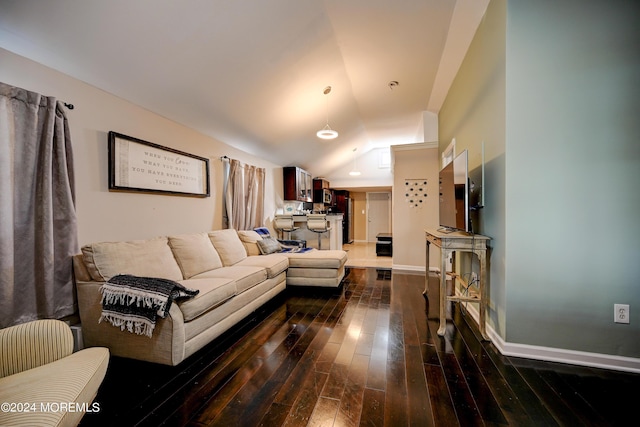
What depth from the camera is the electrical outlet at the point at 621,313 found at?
179 centimetres

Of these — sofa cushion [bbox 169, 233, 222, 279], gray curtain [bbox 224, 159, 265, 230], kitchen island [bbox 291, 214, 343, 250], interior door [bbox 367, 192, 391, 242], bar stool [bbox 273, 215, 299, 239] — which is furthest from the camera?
interior door [bbox 367, 192, 391, 242]

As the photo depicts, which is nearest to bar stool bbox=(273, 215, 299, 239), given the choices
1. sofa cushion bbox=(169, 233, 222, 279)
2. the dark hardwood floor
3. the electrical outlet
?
sofa cushion bbox=(169, 233, 222, 279)

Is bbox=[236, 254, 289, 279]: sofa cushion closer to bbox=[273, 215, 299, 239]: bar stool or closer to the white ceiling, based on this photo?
the white ceiling

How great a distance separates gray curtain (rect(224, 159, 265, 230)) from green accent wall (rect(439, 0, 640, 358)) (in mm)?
3370

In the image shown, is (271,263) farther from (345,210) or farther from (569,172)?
(345,210)

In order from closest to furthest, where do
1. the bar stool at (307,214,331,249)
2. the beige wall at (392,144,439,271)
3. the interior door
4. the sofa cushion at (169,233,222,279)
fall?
the sofa cushion at (169,233,222,279), the beige wall at (392,144,439,271), the bar stool at (307,214,331,249), the interior door

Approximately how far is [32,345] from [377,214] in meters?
9.26

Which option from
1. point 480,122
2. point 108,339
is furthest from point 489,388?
point 108,339

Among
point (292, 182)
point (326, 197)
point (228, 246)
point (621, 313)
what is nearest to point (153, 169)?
point (228, 246)

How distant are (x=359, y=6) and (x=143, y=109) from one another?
2367 millimetres

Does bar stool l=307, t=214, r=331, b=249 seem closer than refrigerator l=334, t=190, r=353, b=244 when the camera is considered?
Yes

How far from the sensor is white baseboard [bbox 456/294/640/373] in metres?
1.78

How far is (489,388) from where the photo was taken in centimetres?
161

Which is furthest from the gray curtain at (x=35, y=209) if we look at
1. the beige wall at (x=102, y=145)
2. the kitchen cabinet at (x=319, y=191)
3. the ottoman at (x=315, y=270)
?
the kitchen cabinet at (x=319, y=191)
